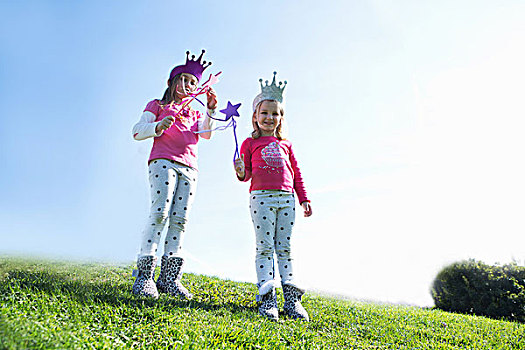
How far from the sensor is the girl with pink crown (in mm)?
4062

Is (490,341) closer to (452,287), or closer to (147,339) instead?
(147,339)

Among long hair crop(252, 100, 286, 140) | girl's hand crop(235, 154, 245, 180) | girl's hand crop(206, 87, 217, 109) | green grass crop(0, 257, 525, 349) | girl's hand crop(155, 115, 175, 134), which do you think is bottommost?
green grass crop(0, 257, 525, 349)

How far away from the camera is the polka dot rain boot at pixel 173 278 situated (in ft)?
13.8

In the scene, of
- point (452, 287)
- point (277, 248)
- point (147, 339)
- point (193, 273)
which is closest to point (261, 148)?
point (277, 248)

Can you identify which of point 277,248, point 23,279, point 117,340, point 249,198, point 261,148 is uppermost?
point 261,148

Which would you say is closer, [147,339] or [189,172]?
[147,339]

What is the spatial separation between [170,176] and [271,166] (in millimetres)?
1146

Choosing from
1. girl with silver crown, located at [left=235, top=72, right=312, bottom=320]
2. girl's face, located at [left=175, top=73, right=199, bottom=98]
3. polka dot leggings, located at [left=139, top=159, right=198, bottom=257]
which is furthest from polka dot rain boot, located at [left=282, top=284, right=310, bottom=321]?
girl's face, located at [left=175, top=73, right=199, bottom=98]

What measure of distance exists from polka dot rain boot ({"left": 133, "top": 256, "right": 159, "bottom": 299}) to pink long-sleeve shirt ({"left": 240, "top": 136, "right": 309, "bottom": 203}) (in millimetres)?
1380

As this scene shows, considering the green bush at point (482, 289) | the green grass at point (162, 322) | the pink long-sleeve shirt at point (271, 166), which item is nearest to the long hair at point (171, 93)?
the pink long-sleeve shirt at point (271, 166)

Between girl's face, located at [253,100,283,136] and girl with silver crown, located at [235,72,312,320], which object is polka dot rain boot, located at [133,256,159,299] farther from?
girl's face, located at [253,100,283,136]

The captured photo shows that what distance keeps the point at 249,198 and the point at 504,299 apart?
8.63 m

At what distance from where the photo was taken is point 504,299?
9.80 metres

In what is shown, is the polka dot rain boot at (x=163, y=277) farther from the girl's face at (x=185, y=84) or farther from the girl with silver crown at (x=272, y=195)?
the girl's face at (x=185, y=84)
